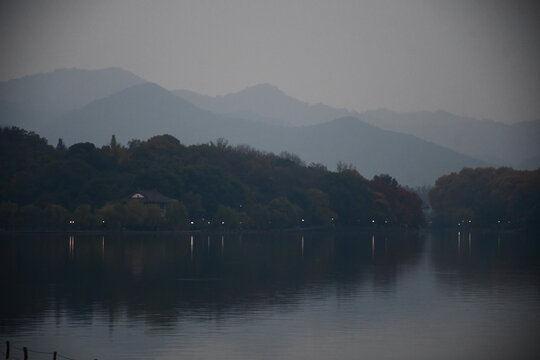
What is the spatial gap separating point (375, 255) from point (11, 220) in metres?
65.2

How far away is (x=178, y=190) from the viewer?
14488 centimetres

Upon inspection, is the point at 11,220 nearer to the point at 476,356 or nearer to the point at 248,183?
the point at 248,183

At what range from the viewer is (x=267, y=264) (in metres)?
68.6

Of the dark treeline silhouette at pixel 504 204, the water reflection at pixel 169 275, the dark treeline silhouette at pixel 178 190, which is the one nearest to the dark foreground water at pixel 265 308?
the water reflection at pixel 169 275

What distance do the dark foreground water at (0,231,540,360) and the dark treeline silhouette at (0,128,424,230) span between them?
5731 centimetres

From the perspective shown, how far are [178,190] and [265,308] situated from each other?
345ft

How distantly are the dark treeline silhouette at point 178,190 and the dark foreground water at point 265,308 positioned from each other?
5731cm

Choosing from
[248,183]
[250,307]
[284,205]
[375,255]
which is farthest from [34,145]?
[250,307]

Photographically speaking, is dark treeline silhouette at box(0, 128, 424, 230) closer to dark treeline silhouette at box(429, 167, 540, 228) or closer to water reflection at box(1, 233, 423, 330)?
dark treeline silhouette at box(429, 167, 540, 228)

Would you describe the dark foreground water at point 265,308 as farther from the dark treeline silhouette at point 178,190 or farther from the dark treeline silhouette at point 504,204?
the dark treeline silhouette at point 504,204

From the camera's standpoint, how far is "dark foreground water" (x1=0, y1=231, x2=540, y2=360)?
31.0 meters

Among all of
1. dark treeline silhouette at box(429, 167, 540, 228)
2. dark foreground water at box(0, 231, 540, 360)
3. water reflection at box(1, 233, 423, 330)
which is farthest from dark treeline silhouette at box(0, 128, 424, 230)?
dark foreground water at box(0, 231, 540, 360)

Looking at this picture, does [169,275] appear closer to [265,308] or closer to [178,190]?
[265,308]

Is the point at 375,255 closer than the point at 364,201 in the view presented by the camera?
Yes
